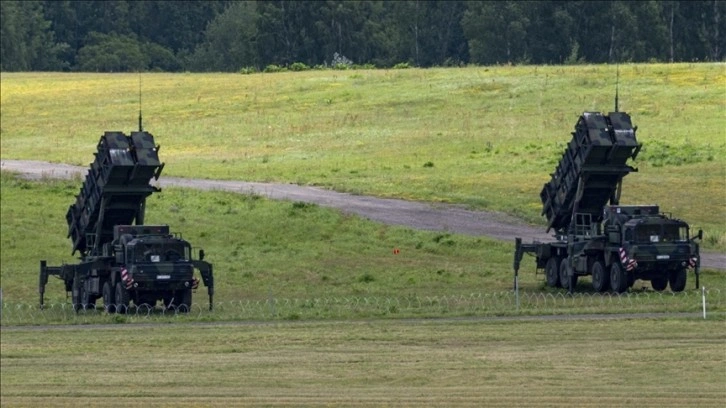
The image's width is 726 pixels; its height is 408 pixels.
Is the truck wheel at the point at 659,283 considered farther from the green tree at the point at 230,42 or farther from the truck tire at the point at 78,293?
the green tree at the point at 230,42

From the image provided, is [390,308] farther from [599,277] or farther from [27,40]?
[27,40]

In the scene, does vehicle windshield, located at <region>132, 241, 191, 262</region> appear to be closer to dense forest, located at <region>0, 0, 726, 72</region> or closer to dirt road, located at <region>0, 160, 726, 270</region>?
dirt road, located at <region>0, 160, 726, 270</region>

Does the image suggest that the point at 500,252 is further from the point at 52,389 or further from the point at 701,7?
the point at 701,7

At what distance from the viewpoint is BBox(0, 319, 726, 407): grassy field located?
31609 mm

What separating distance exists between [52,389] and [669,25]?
11376 centimetres

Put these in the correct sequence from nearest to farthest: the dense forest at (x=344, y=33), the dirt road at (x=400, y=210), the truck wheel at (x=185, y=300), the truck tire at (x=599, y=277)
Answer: the truck wheel at (x=185, y=300) < the truck tire at (x=599, y=277) < the dirt road at (x=400, y=210) < the dense forest at (x=344, y=33)

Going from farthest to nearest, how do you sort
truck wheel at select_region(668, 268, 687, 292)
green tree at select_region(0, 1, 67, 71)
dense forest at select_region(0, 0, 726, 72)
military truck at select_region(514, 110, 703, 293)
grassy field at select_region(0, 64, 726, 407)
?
green tree at select_region(0, 1, 67, 71) → dense forest at select_region(0, 0, 726, 72) → truck wheel at select_region(668, 268, 687, 292) → military truck at select_region(514, 110, 703, 293) → grassy field at select_region(0, 64, 726, 407)

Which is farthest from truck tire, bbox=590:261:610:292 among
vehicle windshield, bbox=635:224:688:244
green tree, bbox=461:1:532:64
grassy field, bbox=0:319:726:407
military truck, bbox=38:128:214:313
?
green tree, bbox=461:1:532:64

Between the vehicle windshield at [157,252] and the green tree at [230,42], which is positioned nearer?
the vehicle windshield at [157,252]

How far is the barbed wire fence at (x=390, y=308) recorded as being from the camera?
48.3 m

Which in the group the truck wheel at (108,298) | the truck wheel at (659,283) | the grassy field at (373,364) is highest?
the truck wheel at (659,283)

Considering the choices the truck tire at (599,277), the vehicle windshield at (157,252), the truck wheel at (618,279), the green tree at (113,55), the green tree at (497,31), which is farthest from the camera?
the green tree at (113,55)

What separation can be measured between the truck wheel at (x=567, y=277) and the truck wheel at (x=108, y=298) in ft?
44.8

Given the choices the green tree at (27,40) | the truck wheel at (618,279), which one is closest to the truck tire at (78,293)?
the truck wheel at (618,279)
